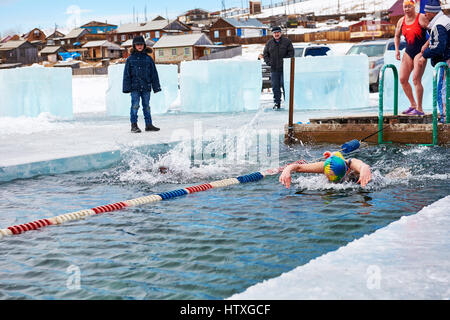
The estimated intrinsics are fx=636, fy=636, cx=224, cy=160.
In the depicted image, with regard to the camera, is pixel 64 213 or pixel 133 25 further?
pixel 133 25

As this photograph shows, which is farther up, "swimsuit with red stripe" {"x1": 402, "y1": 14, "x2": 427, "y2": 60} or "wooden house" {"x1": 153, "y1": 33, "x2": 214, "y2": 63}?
"wooden house" {"x1": 153, "y1": 33, "x2": 214, "y2": 63}

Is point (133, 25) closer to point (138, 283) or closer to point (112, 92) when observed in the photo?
point (112, 92)

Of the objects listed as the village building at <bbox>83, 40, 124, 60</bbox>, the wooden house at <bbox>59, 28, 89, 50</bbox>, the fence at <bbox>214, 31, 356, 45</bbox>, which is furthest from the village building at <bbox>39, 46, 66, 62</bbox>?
the fence at <bbox>214, 31, 356, 45</bbox>

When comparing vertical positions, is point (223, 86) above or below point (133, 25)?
below

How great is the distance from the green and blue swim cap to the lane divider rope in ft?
3.58

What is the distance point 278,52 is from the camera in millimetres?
15633

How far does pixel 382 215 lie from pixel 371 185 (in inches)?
52.5

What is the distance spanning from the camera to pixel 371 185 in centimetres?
686

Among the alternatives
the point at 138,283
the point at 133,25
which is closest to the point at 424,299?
the point at 138,283

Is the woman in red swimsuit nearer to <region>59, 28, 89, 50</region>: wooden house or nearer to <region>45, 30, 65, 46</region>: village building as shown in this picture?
<region>59, 28, 89, 50</region>: wooden house

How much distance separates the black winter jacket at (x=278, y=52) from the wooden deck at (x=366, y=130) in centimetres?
496

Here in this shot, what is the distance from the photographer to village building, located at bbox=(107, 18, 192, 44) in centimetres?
9369

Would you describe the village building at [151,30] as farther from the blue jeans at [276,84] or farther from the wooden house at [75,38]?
the blue jeans at [276,84]

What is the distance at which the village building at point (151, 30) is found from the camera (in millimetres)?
93688
